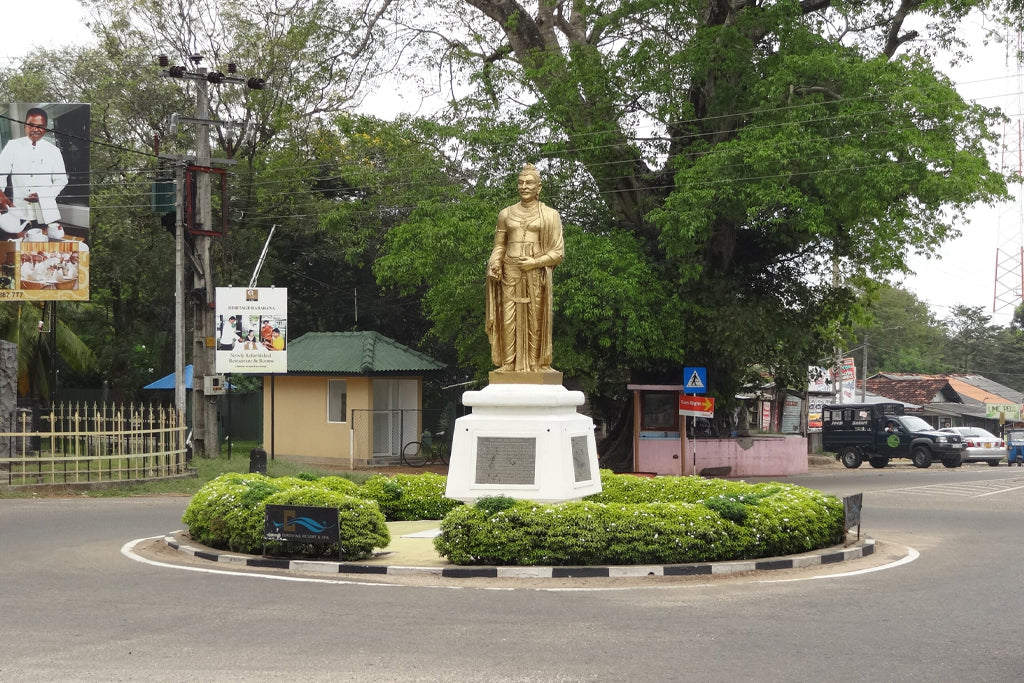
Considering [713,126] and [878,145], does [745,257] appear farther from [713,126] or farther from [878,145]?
[878,145]

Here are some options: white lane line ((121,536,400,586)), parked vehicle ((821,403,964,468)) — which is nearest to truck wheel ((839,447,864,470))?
parked vehicle ((821,403,964,468))

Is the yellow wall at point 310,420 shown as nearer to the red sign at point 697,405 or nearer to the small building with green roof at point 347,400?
the small building with green roof at point 347,400

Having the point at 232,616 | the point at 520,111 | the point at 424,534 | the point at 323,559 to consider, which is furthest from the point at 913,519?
the point at 520,111

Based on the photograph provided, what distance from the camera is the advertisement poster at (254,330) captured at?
2811 cm

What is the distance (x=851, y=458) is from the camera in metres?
39.1

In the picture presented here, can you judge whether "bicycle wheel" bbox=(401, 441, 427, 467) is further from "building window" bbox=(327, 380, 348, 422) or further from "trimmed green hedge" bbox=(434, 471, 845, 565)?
"trimmed green hedge" bbox=(434, 471, 845, 565)

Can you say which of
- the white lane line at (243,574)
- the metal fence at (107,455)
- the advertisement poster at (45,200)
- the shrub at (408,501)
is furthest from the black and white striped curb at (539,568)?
the advertisement poster at (45,200)

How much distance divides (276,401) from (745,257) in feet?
47.9

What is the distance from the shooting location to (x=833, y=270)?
3259cm

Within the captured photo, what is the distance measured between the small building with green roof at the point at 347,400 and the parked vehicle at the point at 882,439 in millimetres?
13783

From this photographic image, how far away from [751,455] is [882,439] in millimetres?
7397

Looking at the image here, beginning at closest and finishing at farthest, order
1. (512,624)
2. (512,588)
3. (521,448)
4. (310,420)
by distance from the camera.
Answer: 1. (512,624)
2. (512,588)
3. (521,448)
4. (310,420)

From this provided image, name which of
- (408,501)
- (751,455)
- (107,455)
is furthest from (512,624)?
(751,455)

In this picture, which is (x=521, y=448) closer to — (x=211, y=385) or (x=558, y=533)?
(x=558, y=533)
